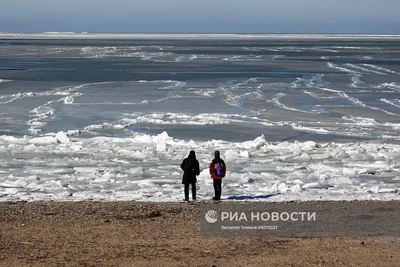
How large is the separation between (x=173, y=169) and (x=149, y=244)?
793 centimetres

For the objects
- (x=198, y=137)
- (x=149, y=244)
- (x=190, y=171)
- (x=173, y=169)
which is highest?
(x=190, y=171)

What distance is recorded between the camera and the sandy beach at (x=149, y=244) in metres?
9.30

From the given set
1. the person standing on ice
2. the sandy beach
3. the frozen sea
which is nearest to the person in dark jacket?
the person standing on ice

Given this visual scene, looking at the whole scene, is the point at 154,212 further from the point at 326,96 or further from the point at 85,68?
the point at 85,68

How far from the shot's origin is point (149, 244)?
10281 mm

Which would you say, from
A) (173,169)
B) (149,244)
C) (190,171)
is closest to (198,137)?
(173,169)

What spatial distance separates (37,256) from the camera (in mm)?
9578

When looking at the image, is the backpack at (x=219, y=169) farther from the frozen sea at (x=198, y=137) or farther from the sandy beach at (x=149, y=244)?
the sandy beach at (x=149, y=244)

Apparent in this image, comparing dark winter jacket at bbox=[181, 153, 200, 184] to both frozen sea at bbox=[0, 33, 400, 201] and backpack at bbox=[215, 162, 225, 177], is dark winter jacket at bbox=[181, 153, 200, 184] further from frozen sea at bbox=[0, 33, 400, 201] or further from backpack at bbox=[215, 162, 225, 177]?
Answer: frozen sea at bbox=[0, 33, 400, 201]

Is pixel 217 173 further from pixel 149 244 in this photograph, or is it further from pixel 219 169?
pixel 149 244

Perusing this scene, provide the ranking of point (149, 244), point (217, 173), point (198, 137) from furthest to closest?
point (198, 137)
point (217, 173)
point (149, 244)

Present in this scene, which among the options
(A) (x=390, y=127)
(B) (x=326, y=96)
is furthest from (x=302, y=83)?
(A) (x=390, y=127)

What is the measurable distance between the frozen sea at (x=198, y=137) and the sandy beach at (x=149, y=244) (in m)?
2.35

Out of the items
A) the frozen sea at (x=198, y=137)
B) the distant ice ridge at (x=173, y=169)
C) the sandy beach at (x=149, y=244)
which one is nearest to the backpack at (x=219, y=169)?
the distant ice ridge at (x=173, y=169)
